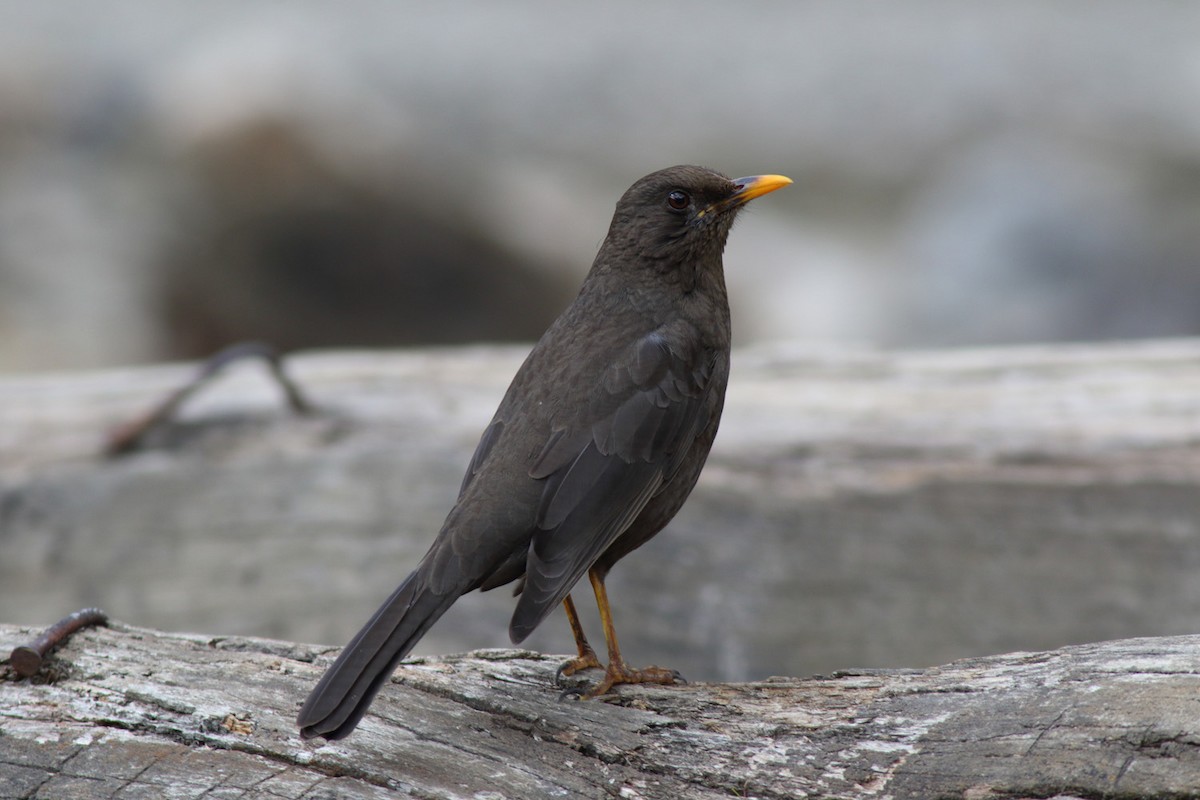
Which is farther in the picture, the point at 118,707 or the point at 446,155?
the point at 446,155

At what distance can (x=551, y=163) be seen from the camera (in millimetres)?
14711

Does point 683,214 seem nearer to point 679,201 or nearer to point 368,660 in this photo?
point 679,201

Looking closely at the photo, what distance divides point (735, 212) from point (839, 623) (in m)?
1.55

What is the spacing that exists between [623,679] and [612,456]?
63cm

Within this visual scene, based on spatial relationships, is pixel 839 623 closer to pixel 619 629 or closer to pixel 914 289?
pixel 619 629

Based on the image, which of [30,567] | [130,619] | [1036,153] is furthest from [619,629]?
[1036,153]

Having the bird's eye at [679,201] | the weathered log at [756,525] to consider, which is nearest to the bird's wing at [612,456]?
the bird's eye at [679,201]

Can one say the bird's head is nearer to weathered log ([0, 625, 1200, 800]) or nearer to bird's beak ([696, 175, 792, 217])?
bird's beak ([696, 175, 792, 217])

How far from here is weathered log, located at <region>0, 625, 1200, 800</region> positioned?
8.57 ft

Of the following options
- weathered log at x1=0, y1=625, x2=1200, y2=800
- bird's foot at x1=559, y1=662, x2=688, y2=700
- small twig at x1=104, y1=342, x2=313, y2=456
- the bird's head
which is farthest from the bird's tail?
small twig at x1=104, y1=342, x2=313, y2=456

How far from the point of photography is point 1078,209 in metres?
12.6

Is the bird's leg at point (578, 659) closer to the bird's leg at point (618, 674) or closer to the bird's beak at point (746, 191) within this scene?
the bird's leg at point (618, 674)

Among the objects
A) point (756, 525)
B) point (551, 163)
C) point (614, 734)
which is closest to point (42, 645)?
point (614, 734)

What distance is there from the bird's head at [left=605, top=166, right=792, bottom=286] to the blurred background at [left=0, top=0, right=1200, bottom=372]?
21.9ft
